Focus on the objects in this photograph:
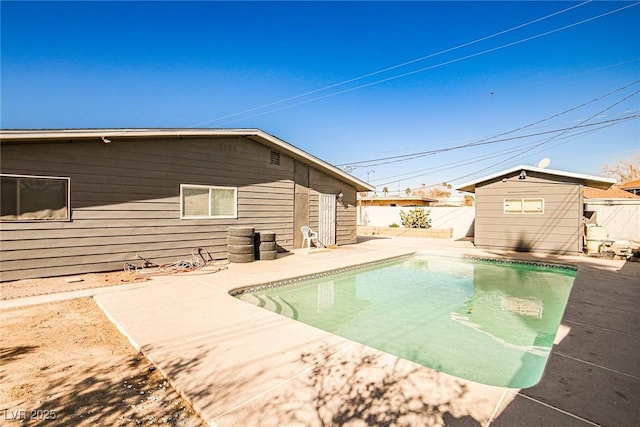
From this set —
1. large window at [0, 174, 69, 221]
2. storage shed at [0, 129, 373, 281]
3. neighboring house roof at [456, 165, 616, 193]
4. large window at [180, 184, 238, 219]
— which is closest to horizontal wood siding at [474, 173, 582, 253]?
neighboring house roof at [456, 165, 616, 193]

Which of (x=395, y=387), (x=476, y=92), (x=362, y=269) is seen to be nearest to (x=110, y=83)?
(x=362, y=269)

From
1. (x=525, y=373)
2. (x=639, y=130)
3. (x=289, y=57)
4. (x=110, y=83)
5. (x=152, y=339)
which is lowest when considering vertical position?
(x=525, y=373)

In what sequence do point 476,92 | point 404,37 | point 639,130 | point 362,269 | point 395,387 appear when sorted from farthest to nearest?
point 476,92 → point 639,130 → point 404,37 → point 362,269 → point 395,387

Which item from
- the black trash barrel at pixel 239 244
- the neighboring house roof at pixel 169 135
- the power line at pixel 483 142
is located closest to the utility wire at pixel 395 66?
the power line at pixel 483 142

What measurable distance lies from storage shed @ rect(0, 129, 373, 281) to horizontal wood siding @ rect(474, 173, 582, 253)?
650 cm

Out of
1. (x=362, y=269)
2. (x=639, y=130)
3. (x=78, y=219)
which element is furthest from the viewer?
(x=639, y=130)

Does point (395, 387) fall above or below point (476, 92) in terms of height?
below

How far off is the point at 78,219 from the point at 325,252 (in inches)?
244

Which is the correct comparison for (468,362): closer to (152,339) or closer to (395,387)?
(395,387)

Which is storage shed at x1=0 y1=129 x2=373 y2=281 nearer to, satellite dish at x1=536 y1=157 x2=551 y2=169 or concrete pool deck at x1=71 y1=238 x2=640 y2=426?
concrete pool deck at x1=71 y1=238 x2=640 y2=426

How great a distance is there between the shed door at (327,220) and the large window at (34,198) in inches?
277

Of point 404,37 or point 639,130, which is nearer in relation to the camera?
point 404,37

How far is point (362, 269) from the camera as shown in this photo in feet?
26.0

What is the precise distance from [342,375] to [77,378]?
2.02m
